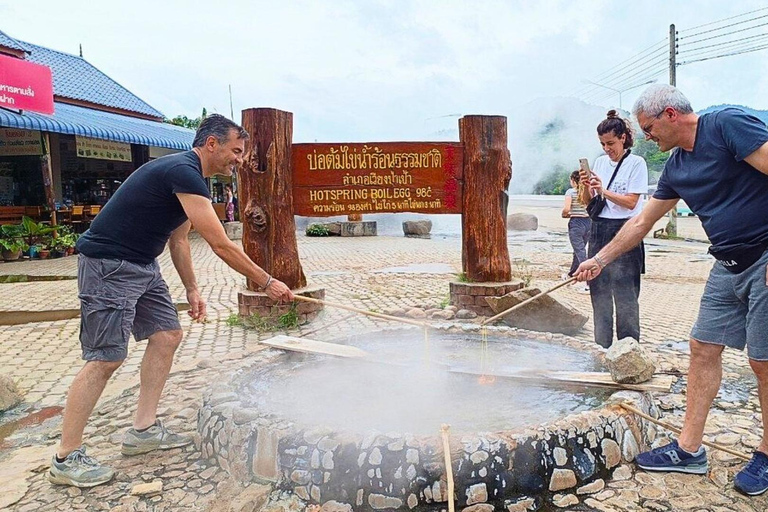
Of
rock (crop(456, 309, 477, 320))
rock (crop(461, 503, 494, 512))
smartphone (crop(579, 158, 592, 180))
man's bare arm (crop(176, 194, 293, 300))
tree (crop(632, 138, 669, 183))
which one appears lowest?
rock (crop(461, 503, 494, 512))

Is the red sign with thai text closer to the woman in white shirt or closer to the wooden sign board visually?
the wooden sign board

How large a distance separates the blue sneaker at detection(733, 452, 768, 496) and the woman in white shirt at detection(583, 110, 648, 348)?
1.61 meters

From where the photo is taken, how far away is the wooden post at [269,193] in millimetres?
6168

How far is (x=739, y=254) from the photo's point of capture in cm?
269

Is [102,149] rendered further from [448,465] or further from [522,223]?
[448,465]

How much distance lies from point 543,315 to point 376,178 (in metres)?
2.37

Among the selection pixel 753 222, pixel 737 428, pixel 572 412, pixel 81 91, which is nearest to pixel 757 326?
pixel 753 222

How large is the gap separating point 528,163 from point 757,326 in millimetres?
43655

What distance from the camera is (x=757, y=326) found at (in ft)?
8.62

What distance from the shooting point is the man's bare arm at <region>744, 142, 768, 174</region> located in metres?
2.49

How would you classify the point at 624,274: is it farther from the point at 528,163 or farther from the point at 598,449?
the point at 528,163

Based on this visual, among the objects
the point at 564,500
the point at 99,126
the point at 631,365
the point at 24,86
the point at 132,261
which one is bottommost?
the point at 564,500

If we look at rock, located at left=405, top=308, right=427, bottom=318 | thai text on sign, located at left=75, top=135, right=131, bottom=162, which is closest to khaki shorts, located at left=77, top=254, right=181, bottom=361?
rock, located at left=405, top=308, right=427, bottom=318

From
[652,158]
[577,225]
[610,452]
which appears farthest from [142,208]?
[652,158]
